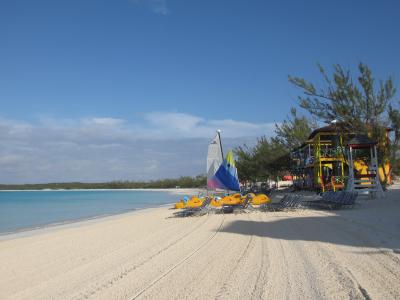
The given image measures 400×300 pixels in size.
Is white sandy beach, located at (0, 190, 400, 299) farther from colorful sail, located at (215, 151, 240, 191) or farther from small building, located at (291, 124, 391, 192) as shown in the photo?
small building, located at (291, 124, 391, 192)

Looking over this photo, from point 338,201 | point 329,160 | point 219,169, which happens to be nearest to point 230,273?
point 338,201

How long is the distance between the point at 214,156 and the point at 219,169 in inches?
35.4

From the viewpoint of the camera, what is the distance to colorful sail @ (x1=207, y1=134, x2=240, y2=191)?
19.8 metres

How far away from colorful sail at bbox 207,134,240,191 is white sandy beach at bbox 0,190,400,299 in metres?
7.75

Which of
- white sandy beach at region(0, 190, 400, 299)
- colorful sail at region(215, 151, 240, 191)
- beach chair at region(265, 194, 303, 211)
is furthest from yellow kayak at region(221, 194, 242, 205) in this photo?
white sandy beach at region(0, 190, 400, 299)

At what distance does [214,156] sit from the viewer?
20.9m

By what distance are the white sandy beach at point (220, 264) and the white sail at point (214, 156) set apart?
28.5 feet

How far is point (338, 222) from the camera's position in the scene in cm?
1227

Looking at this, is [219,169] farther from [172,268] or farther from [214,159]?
[172,268]

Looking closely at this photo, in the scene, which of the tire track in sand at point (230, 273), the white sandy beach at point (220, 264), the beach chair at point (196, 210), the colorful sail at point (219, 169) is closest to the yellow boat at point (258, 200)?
the colorful sail at point (219, 169)

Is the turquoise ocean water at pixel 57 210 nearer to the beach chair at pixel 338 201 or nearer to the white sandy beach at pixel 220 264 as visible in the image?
the white sandy beach at pixel 220 264

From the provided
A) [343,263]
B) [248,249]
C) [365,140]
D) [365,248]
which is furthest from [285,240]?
[365,140]

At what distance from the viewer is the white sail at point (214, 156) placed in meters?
20.7

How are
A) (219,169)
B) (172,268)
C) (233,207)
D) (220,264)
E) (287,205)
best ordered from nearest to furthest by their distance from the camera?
(172,268) < (220,264) < (233,207) < (287,205) < (219,169)
